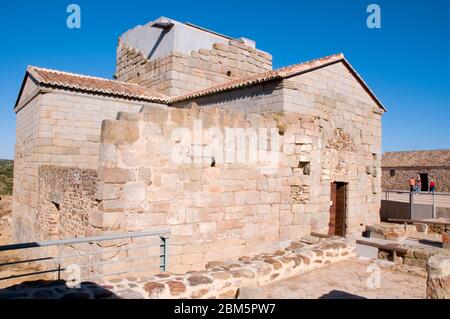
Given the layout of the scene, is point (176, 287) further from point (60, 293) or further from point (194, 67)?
point (194, 67)

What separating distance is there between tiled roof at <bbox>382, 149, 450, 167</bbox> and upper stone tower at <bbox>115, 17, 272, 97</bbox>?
16.5 m

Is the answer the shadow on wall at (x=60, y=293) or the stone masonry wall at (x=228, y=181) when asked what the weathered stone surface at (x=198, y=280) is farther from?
the stone masonry wall at (x=228, y=181)

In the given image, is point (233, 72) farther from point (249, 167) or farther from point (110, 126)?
point (110, 126)

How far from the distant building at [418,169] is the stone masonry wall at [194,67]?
1620 cm

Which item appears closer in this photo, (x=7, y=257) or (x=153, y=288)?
(x=153, y=288)

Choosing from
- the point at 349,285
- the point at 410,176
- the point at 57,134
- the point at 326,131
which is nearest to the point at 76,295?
the point at 349,285

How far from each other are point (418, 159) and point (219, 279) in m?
28.0

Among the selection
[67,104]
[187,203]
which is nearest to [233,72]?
[67,104]

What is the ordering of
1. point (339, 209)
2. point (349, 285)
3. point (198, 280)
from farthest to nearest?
1. point (339, 209)
2. point (349, 285)
3. point (198, 280)

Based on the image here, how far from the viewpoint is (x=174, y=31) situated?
1539 cm

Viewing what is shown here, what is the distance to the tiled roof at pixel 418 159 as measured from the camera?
85.3ft

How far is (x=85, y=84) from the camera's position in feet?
38.7

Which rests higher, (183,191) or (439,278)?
(183,191)

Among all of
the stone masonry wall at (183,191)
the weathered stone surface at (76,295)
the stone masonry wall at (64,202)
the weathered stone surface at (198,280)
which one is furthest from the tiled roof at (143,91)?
the weathered stone surface at (76,295)
